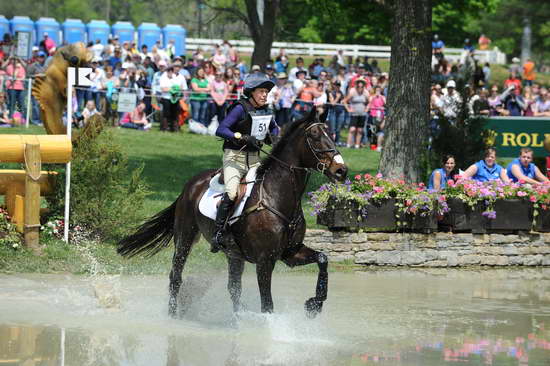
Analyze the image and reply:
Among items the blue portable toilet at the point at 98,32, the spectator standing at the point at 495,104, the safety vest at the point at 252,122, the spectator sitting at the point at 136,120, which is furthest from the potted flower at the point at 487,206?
the blue portable toilet at the point at 98,32

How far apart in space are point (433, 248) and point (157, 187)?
21.2 ft

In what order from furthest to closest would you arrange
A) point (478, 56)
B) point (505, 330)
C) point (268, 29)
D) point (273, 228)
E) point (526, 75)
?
point (478, 56) → point (526, 75) → point (268, 29) → point (505, 330) → point (273, 228)

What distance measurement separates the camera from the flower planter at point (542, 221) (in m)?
15.3

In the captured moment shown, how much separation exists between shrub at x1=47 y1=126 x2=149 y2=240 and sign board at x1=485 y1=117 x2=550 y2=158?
26.0 feet

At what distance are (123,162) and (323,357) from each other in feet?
21.5

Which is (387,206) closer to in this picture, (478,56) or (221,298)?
(221,298)

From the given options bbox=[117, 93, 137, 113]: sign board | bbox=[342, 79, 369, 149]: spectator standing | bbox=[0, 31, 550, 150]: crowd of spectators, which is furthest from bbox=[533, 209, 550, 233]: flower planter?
bbox=[117, 93, 137, 113]: sign board

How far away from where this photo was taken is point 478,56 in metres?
49.1

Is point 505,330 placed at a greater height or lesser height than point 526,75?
lesser

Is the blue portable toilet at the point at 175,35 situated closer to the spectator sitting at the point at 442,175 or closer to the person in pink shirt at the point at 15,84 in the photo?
the person in pink shirt at the point at 15,84

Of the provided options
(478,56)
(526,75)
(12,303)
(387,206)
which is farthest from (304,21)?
(12,303)

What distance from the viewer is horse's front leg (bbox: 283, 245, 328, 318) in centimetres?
1000

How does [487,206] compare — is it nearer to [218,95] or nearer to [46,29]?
[218,95]

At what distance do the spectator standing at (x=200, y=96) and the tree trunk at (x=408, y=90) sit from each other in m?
9.80
